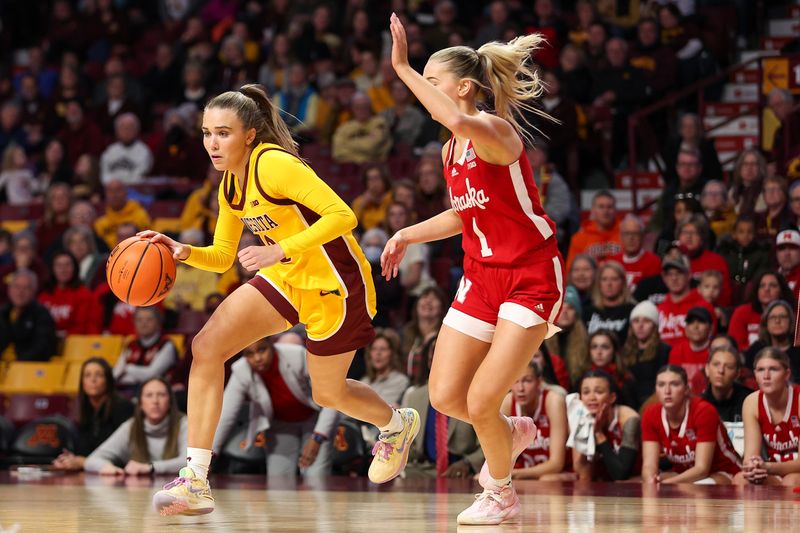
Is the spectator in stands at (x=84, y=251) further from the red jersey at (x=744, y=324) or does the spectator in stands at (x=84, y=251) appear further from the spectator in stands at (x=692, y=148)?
the red jersey at (x=744, y=324)

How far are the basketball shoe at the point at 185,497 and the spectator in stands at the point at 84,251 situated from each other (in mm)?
7207

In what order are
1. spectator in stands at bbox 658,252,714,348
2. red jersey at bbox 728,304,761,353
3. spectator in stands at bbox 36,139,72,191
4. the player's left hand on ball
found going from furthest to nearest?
1. spectator in stands at bbox 36,139,72,191
2. spectator in stands at bbox 658,252,714,348
3. red jersey at bbox 728,304,761,353
4. the player's left hand on ball

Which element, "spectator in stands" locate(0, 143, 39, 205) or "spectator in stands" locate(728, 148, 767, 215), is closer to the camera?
"spectator in stands" locate(728, 148, 767, 215)

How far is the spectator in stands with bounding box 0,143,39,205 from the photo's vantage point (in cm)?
1479

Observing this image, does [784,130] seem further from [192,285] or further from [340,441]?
[192,285]

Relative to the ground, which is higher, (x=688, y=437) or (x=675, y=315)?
(x=675, y=315)

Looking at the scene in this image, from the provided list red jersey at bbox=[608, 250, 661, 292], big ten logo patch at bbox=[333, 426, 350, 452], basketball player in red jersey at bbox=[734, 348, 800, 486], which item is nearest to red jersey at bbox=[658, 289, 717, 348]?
red jersey at bbox=[608, 250, 661, 292]

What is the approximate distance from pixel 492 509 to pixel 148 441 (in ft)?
14.3

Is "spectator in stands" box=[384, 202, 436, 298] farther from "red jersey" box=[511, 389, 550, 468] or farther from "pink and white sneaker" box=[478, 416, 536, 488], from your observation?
"pink and white sneaker" box=[478, 416, 536, 488]

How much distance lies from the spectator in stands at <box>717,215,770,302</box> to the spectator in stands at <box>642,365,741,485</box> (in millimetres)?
1853

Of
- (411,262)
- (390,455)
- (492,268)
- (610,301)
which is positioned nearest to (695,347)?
(610,301)

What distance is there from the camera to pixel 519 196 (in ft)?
17.1

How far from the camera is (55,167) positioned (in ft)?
47.7

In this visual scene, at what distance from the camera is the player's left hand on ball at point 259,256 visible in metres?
4.95
